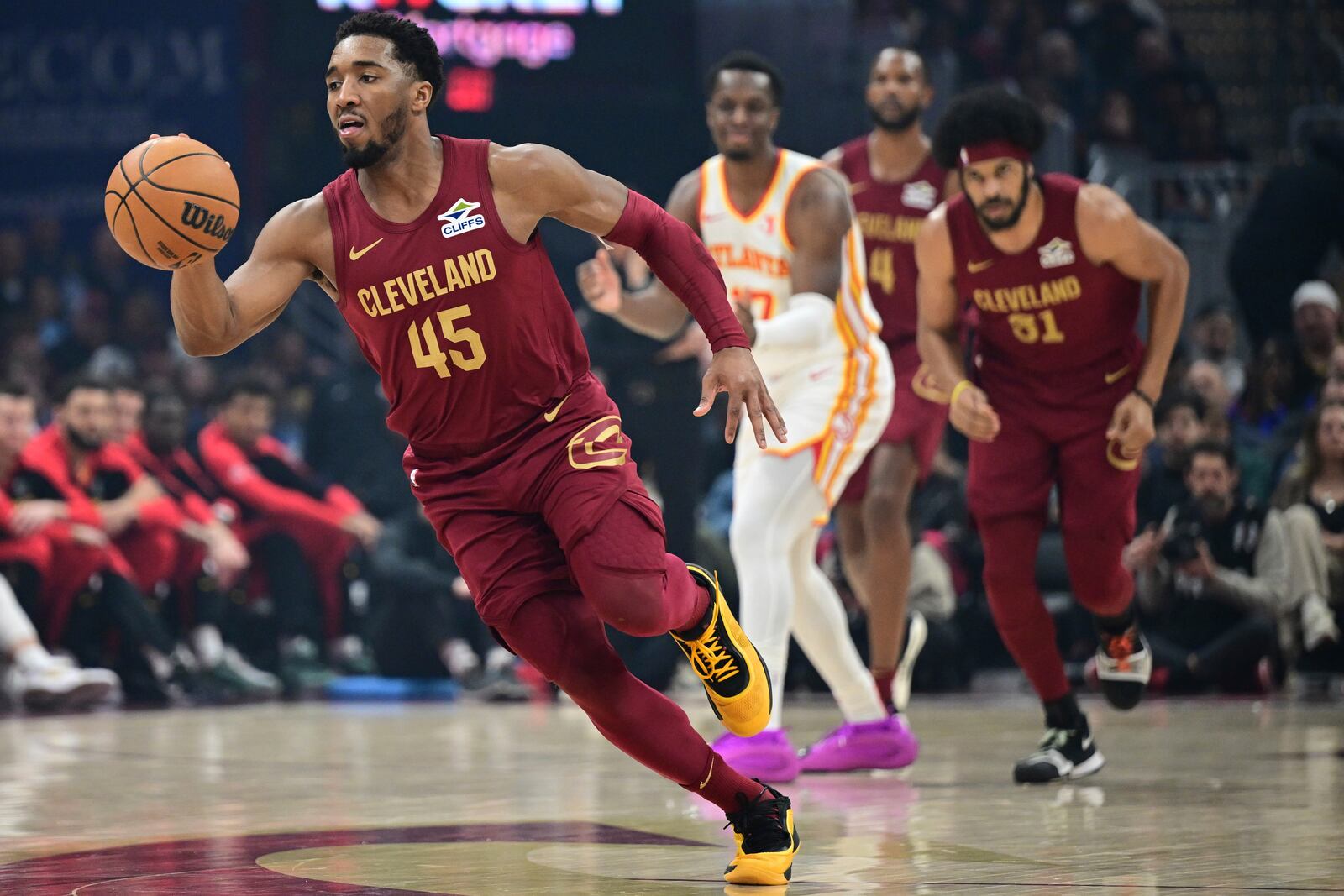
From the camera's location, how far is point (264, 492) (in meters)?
11.1

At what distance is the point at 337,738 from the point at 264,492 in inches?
146

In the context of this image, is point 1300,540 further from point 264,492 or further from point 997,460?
point 264,492

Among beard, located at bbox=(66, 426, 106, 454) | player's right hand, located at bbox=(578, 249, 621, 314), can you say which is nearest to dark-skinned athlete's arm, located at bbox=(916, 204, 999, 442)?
player's right hand, located at bbox=(578, 249, 621, 314)

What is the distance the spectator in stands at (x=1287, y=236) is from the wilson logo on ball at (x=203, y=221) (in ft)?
29.4

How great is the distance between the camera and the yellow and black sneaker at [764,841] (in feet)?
12.8

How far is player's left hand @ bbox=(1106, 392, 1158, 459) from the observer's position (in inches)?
221

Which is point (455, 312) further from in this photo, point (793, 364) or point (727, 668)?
point (793, 364)

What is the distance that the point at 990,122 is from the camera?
576 cm

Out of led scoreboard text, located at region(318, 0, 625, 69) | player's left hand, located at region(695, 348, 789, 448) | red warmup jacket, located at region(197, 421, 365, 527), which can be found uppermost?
led scoreboard text, located at region(318, 0, 625, 69)

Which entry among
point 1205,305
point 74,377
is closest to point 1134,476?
point 74,377

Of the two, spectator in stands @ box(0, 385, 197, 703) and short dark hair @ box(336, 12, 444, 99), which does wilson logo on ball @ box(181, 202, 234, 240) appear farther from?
spectator in stands @ box(0, 385, 197, 703)

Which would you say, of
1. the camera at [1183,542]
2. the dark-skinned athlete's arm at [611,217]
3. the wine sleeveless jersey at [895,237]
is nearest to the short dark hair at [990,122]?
the wine sleeveless jersey at [895,237]

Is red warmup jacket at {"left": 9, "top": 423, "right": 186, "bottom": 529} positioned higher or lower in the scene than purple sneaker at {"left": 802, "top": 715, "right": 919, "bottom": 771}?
higher

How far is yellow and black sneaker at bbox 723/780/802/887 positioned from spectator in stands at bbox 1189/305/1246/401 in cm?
864
